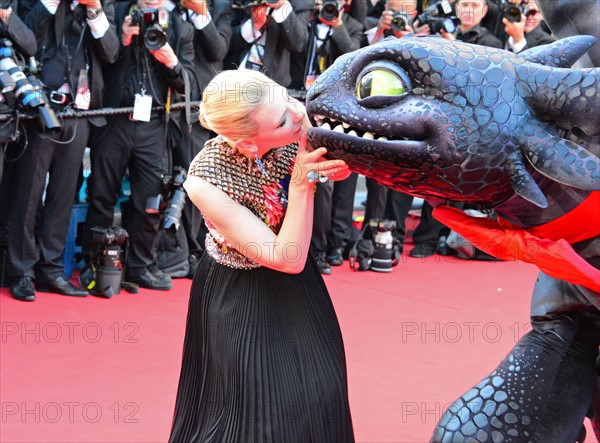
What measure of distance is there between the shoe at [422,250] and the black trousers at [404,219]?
0.19 ft

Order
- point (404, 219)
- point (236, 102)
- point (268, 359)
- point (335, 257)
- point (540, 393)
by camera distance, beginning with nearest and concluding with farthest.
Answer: point (540, 393)
point (236, 102)
point (268, 359)
point (335, 257)
point (404, 219)

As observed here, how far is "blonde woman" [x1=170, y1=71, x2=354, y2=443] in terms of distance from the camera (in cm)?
223

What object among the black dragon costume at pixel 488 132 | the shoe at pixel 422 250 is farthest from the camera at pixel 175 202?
the black dragon costume at pixel 488 132

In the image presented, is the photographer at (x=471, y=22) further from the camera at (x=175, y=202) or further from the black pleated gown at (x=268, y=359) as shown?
the black pleated gown at (x=268, y=359)

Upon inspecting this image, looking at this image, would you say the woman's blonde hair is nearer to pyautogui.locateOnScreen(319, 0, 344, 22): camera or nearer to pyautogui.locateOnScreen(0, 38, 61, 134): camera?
pyautogui.locateOnScreen(0, 38, 61, 134): camera

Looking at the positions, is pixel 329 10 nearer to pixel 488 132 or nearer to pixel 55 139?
pixel 55 139

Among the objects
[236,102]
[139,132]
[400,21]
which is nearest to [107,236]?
[139,132]

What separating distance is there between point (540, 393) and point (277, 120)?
92 cm

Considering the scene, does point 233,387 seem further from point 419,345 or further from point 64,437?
point 419,345

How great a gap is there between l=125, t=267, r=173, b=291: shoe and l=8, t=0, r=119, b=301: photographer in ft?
1.22

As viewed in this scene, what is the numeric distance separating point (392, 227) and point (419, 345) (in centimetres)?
186

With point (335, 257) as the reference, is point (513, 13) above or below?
above

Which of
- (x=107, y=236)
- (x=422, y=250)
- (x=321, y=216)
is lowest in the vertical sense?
(x=422, y=250)

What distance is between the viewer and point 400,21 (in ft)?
19.5
